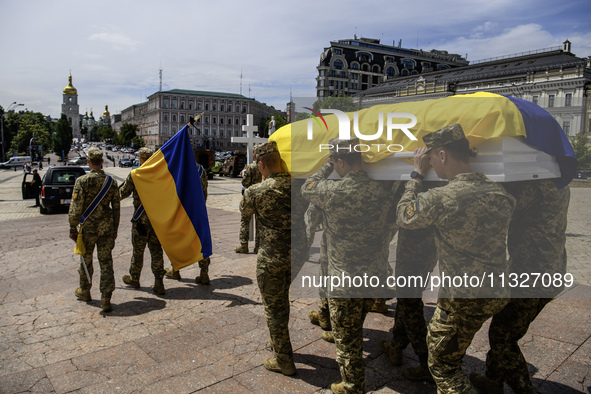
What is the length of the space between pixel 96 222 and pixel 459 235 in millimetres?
4233

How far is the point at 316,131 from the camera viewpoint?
12.0 feet

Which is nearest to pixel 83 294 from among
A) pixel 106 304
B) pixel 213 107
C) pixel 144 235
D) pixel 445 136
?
pixel 106 304

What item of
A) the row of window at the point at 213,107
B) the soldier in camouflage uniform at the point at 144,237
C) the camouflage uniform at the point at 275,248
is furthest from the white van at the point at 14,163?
the row of window at the point at 213,107

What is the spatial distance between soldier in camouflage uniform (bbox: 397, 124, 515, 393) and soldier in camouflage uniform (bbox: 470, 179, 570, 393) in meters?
0.42

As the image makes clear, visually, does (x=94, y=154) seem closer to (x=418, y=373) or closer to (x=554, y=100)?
(x=418, y=373)

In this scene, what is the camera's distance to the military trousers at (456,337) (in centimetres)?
275

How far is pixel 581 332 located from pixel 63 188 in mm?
14302

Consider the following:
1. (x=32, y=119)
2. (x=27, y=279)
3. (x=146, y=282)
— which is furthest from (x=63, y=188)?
(x=32, y=119)

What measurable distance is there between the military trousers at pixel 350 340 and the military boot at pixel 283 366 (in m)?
0.60

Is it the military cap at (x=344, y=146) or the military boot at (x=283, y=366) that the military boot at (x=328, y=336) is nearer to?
the military boot at (x=283, y=366)

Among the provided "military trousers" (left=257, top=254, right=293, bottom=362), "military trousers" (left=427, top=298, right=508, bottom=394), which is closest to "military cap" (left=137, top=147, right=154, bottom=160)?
"military trousers" (left=257, top=254, right=293, bottom=362)

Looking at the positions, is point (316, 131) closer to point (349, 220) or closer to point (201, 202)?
point (349, 220)

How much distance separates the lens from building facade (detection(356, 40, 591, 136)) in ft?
11.5

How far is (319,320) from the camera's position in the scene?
4520 mm
